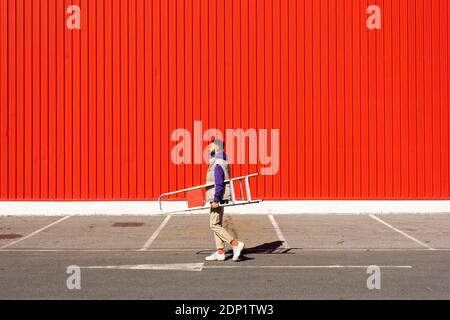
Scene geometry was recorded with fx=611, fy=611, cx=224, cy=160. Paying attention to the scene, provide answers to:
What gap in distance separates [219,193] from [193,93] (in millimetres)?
7886

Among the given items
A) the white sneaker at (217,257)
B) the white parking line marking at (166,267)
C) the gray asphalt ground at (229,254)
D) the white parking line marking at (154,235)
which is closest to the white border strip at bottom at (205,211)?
the gray asphalt ground at (229,254)

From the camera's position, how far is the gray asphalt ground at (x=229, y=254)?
7875mm

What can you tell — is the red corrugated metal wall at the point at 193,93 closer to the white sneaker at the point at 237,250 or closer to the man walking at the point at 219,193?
the man walking at the point at 219,193

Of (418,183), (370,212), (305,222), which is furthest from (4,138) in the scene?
(418,183)

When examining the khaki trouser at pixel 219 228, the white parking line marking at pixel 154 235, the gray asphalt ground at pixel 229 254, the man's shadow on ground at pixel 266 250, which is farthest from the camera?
the white parking line marking at pixel 154 235

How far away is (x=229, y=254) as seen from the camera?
10.9 m

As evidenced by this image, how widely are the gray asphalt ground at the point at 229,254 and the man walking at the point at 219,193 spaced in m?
0.30

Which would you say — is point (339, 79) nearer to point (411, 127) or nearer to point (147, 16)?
point (411, 127)

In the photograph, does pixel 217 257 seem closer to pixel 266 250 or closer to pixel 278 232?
pixel 266 250

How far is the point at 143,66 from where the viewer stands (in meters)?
17.3

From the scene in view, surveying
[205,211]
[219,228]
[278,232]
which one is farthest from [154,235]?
[205,211]

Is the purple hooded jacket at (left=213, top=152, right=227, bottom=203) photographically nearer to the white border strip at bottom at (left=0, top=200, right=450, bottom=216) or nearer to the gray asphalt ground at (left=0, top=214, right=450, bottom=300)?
the gray asphalt ground at (left=0, top=214, right=450, bottom=300)

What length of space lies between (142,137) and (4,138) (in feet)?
12.8

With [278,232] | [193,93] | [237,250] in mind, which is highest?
[193,93]
